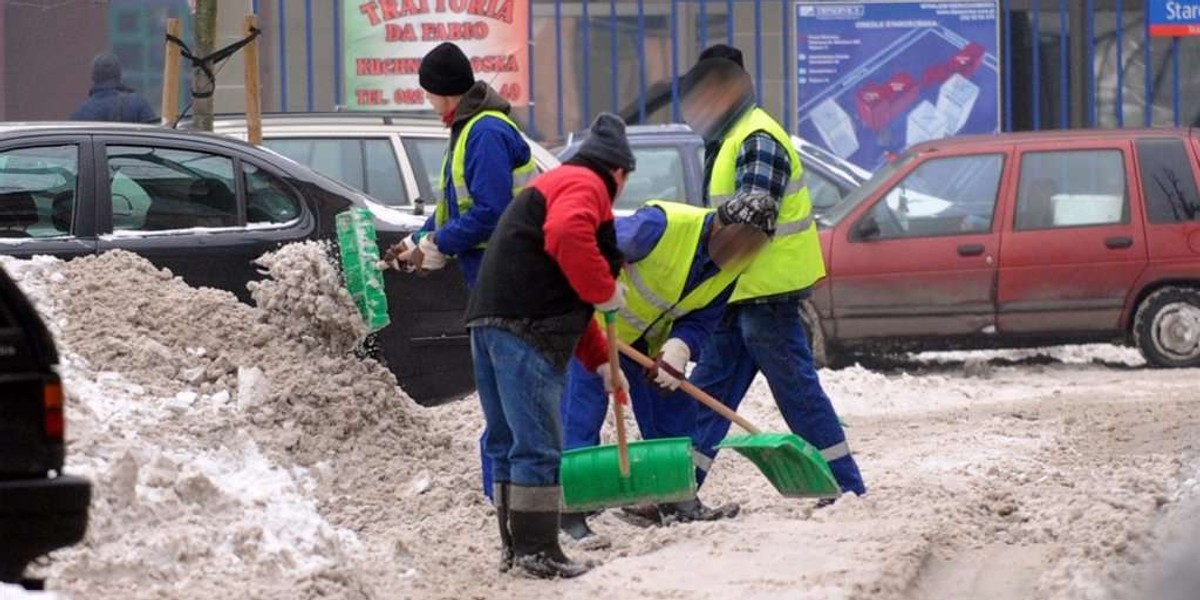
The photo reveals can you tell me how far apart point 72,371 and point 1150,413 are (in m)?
5.99

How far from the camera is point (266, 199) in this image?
955cm

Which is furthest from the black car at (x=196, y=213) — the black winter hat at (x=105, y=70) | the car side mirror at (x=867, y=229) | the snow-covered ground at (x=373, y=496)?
the black winter hat at (x=105, y=70)

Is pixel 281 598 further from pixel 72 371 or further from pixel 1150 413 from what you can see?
pixel 1150 413

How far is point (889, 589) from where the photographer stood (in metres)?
6.77

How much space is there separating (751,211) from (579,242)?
4.10 ft

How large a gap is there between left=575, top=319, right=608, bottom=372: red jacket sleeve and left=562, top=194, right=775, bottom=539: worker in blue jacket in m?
0.43

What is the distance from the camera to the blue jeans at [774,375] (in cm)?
827

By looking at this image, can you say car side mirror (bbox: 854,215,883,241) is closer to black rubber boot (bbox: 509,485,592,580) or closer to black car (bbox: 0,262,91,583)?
black rubber boot (bbox: 509,485,592,580)

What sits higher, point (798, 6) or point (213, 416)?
point (798, 6)

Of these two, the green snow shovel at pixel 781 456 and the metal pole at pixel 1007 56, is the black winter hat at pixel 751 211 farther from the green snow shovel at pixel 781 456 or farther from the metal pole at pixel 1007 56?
the metal pole at pixel 1007 56

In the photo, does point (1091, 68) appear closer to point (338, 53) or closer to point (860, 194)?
point (860, 194)

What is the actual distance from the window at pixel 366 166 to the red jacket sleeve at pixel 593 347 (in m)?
5.51

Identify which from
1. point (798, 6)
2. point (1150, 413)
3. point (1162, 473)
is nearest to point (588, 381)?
point (1162, 473)

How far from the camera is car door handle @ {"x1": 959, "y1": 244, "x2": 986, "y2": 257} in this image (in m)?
14.1
